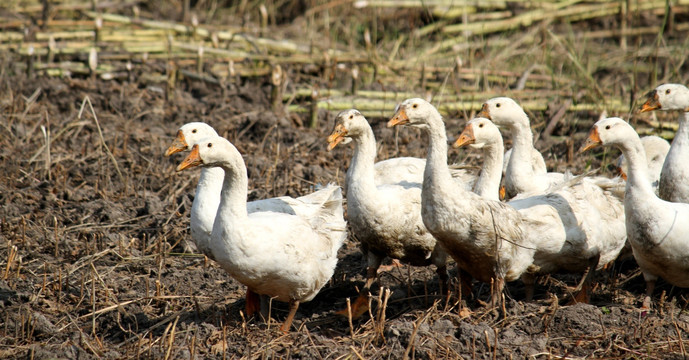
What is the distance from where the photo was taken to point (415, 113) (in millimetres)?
5258

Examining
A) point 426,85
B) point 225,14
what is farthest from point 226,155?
point 225,14

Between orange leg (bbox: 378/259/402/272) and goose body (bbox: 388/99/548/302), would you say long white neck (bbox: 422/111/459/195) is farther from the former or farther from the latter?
orange leg (bbox: 378/259/402/272)

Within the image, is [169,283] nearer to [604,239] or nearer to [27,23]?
[604,239]

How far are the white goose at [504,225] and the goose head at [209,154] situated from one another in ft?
4.10

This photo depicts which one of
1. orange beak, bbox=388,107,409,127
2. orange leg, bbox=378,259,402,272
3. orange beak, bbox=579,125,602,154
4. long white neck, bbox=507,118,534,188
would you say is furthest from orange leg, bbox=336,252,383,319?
orange beak, bbox=579,125,602,154

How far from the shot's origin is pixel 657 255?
17.1 ft

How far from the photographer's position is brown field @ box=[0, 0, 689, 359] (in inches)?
193

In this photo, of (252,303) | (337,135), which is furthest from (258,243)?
(337,135)

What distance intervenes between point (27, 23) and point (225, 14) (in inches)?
144

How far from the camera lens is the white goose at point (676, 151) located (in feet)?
19.8

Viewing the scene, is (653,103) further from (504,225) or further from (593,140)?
(504,225)

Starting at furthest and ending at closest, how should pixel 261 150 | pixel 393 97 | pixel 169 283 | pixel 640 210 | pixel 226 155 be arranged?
pixel 393 97, pixel 261 150, pixel 169 283, pixel 640 210, pixel 226 155

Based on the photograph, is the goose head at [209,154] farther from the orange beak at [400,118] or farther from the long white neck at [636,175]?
the long white neck at [636,175]

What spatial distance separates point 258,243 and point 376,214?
126 centimetres
